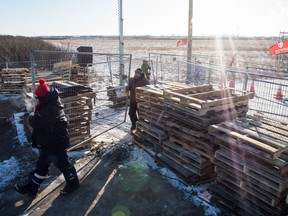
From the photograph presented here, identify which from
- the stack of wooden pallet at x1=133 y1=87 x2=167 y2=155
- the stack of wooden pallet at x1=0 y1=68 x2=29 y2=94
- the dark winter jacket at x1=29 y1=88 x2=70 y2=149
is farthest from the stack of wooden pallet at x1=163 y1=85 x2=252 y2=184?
the stack of wooden pallet at x1=0 y1=68 x2=29 y2=94

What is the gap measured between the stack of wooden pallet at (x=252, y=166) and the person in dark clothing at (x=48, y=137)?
272 cm

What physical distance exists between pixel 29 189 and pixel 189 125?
11.0 feet

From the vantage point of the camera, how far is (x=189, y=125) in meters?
5.67

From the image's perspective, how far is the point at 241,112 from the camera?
5.97 m

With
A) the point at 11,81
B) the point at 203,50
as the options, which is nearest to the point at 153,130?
the point at 11,81

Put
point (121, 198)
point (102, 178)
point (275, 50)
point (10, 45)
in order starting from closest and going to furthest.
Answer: point (121, 198)
point (102, 178)
point (275, 50)
point (10, 45)

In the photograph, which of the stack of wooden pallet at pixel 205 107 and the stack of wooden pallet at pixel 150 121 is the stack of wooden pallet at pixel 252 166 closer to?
the stack of wooden pallet at pixel 205 107

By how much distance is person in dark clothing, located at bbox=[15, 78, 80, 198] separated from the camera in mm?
4918

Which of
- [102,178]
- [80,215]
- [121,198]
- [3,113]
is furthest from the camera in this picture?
[3,113]

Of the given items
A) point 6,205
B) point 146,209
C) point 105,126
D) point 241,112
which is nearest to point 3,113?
point 105,126

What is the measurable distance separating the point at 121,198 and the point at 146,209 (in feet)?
1.84

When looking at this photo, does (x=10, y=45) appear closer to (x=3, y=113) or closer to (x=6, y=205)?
(x=3, y=113)

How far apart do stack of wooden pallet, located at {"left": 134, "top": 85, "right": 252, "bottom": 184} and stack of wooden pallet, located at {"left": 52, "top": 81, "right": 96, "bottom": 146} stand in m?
1.71

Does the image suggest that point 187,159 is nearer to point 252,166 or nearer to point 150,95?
point 252,166
